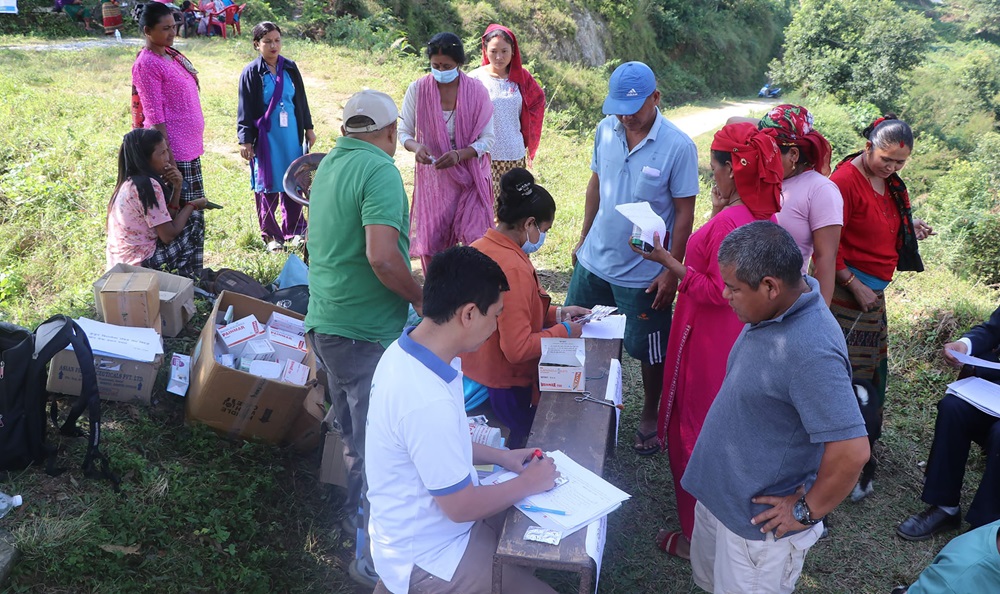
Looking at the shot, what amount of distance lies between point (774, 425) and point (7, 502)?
→ 283 cm

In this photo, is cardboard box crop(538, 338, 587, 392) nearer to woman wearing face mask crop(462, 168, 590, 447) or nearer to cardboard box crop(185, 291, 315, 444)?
woman wearing face mask crop(462, 168, 590, 447)

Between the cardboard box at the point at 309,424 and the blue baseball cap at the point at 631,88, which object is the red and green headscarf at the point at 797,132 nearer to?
the blue baseball cap at the point at 631,88

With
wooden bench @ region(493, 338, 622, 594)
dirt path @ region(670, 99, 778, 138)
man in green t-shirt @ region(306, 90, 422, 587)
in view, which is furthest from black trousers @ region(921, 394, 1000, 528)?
dirt path @ region(670, 99, 778, 138)

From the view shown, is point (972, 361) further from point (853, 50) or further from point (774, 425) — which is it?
point (853, 50)

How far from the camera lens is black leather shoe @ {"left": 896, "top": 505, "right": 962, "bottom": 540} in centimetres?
350

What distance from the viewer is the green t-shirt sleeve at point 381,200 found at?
266 centimetres

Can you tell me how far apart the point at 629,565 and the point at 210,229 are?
4.66m

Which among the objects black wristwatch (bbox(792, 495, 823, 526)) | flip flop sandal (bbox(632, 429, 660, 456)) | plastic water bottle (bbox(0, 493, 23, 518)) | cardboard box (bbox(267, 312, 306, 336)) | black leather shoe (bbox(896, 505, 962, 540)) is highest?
black wristwatch (bbox(792, 495, 823, 526))

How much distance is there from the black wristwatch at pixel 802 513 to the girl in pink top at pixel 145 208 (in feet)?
12.4

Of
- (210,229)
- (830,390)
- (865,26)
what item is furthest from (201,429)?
(865,26)

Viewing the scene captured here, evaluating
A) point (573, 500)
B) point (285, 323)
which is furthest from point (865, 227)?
point (285, 323)

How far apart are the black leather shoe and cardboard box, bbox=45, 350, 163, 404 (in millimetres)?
3783

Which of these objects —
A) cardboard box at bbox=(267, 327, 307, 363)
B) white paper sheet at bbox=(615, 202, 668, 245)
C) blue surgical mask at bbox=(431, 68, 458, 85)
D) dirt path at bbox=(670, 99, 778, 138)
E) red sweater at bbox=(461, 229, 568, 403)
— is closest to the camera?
red sweater at bbox=(461, 229, 568, 403)

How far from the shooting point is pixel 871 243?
3.58 m
